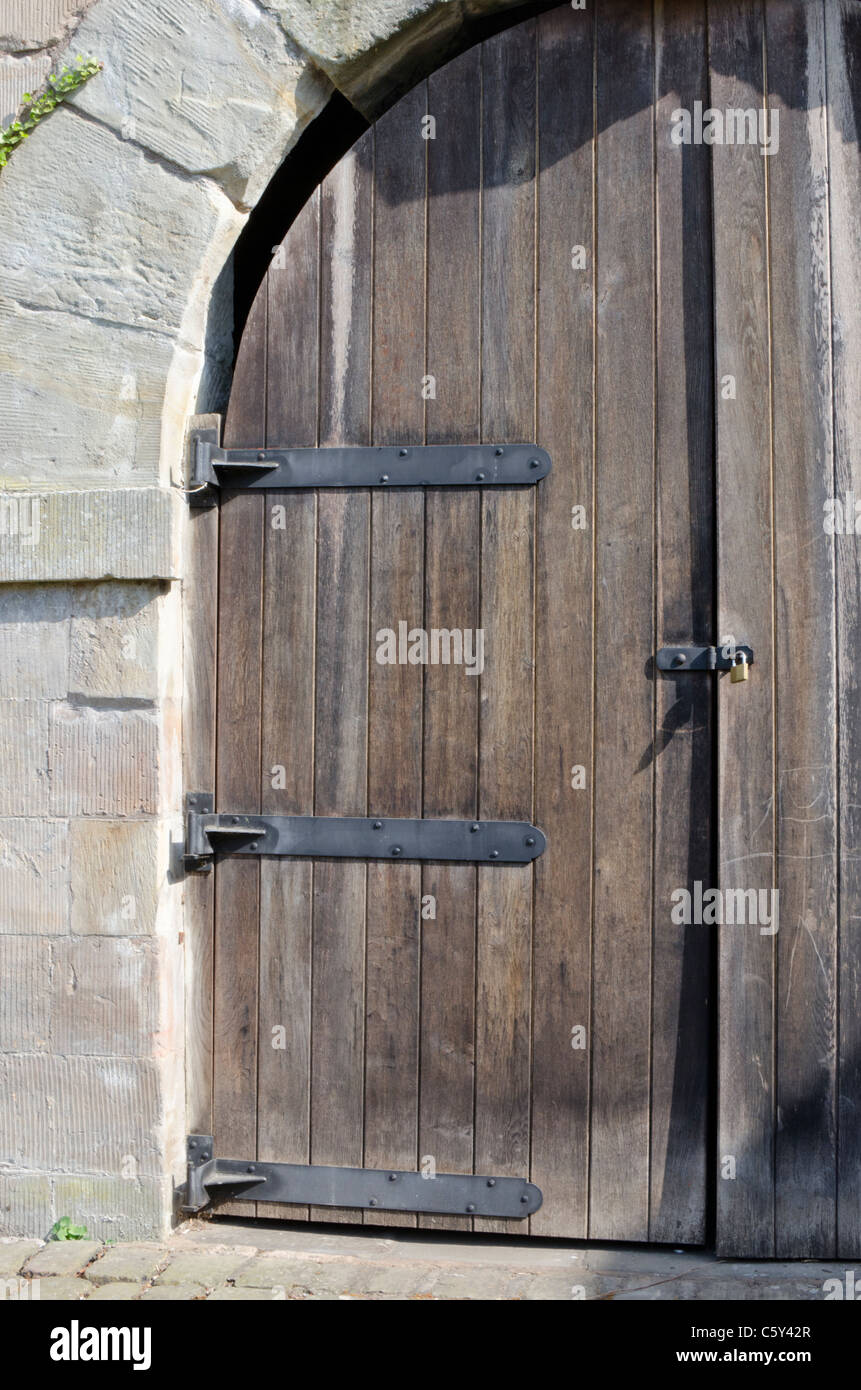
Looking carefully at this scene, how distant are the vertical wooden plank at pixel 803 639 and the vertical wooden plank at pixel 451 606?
Result: 66 centimetres

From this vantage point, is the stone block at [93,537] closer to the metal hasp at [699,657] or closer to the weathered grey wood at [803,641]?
the metal hasp at [699,657]

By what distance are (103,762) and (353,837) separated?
583 mm

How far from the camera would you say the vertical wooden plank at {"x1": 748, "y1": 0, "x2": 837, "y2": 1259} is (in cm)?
238

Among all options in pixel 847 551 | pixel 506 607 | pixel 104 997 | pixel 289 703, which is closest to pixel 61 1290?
pixel 104 997

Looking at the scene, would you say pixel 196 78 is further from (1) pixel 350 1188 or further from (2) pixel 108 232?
(1) pixel 350 1188

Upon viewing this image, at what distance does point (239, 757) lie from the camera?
2588mm

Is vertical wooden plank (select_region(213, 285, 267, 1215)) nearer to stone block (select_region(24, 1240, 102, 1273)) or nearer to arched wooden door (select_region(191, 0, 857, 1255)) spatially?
arched wooden door (select_region(191, 0, 857, 1255))

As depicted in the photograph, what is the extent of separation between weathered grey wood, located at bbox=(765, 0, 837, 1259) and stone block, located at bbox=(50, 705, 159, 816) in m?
1.38

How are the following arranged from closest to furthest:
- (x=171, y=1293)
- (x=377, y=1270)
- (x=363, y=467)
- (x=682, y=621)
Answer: (x=171, y=1293), (x=377, y=1270), (x=682, y=621), (x=363, y=467)

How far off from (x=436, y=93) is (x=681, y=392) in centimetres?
88

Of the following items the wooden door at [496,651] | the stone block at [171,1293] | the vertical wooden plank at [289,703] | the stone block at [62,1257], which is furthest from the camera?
the vertical wooden plank at [289,703]

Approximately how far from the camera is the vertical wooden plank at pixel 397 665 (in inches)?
98.9

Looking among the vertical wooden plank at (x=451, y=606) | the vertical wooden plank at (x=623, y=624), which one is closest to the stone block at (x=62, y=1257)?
the vertical wooden plank at (x=451, y=606)

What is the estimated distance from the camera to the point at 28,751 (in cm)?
254
